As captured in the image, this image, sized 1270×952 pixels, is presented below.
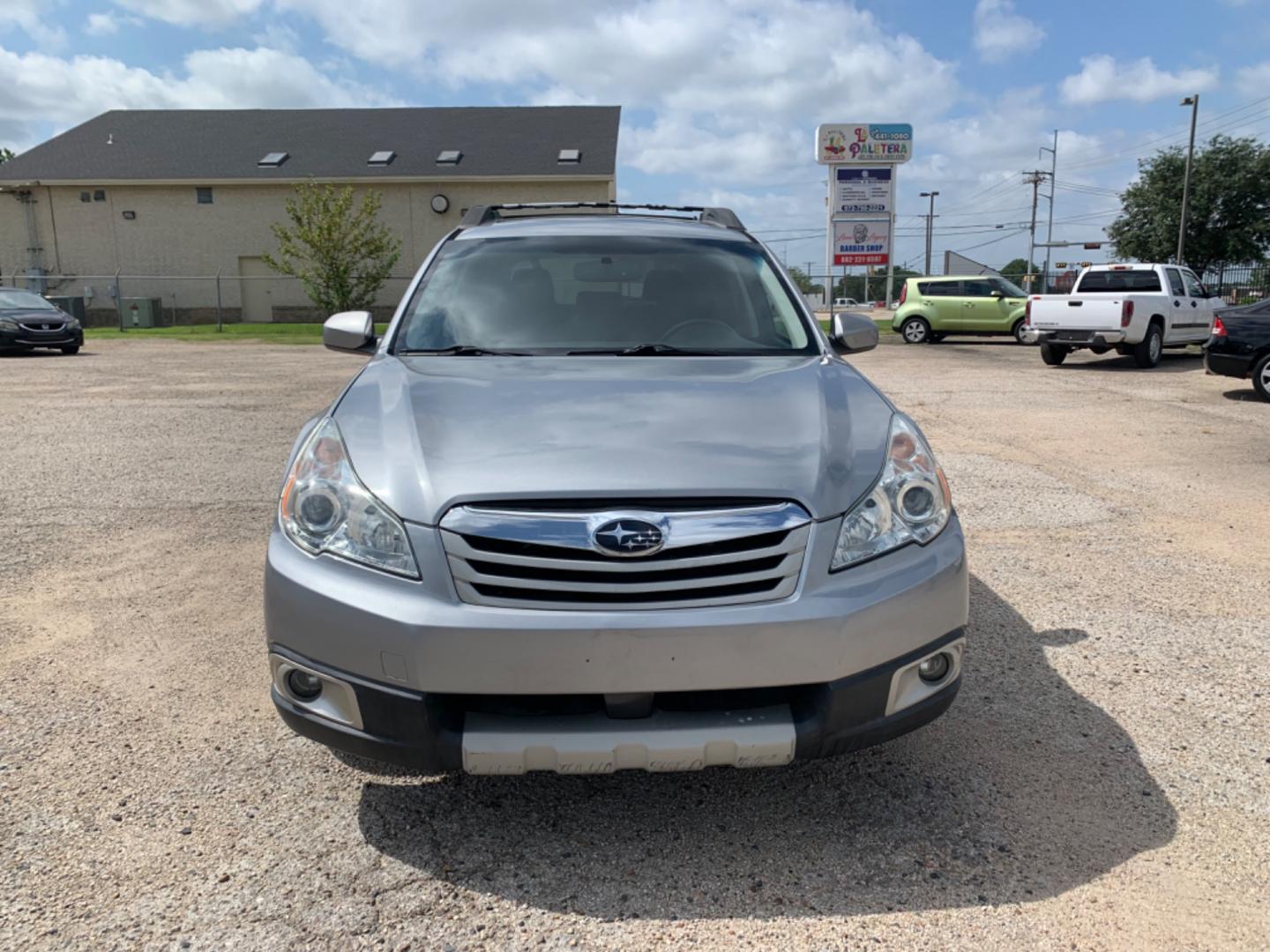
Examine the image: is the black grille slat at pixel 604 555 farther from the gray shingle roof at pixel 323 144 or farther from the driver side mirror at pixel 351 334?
the gray shingle roof at pixel 323 144

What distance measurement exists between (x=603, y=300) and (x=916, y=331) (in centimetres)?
2209

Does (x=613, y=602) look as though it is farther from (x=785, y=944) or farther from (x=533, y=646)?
(x=785, y=944)

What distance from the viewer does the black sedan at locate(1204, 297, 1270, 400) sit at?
11.7 meters

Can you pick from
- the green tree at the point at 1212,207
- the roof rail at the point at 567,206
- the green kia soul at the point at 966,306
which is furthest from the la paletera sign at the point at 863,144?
the roof rail at the point at 567,206

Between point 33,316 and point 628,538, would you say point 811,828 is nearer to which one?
point 628,538

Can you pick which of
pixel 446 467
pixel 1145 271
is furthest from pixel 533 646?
pixel 1145 271

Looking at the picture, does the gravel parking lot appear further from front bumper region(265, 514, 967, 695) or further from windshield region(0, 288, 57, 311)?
windshield region(0, 288, 57, 311)

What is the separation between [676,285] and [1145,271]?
16.6 metres

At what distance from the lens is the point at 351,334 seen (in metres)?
3.87

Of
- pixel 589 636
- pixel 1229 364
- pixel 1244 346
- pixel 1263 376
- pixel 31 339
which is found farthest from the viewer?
pixel 31 339

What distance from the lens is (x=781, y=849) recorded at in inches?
99.8

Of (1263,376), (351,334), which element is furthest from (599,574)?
(1263,376)

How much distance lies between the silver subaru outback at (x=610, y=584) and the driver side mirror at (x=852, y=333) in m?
1.23

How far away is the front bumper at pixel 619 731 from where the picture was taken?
2230 mm
